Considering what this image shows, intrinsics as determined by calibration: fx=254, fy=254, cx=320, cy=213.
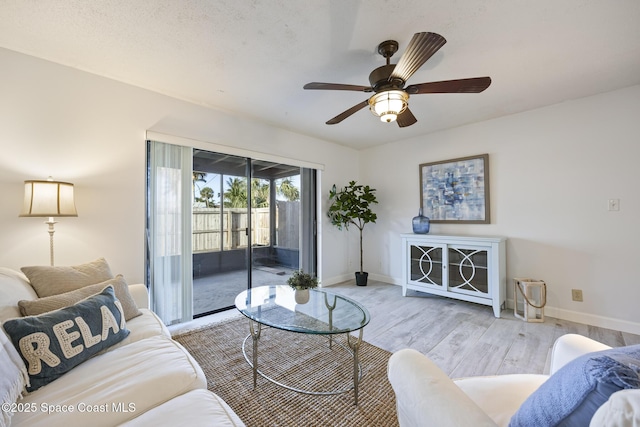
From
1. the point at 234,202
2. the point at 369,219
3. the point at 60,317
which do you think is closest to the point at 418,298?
the point at 369,219

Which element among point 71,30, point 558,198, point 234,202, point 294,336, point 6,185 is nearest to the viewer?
point 71,30

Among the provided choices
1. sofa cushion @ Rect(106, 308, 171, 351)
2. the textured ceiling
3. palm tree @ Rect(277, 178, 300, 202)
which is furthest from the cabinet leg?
sofa cushion @ Rect(106, 308, 171, 351)

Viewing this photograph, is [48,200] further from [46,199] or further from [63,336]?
[63,336]

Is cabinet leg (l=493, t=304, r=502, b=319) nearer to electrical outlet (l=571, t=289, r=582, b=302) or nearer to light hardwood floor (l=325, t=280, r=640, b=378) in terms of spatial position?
light hardwood floor (l=325, t=280, r=640, b=378)

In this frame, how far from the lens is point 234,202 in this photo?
324cm

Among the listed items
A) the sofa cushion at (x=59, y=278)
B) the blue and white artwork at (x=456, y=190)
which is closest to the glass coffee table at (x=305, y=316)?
the sofa cushion at (x=59, y=278)

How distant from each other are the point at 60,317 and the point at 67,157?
1.55 m

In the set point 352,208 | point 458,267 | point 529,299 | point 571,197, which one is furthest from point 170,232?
point 571,197

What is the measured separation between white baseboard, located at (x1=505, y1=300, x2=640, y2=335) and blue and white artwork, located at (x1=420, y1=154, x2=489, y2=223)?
1168 mm

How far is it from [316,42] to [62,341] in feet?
7.22

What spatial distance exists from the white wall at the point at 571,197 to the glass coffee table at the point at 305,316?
7.77 ft

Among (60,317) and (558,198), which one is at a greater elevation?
(558,198)

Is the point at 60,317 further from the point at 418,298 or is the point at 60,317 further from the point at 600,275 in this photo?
the point at 600,275

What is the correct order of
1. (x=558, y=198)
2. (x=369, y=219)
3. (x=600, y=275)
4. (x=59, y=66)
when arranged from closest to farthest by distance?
1. (x=59, y=66)
2. (x=600, y=275)
3. (x=558, y=198)
4. (x=369, y=219)
